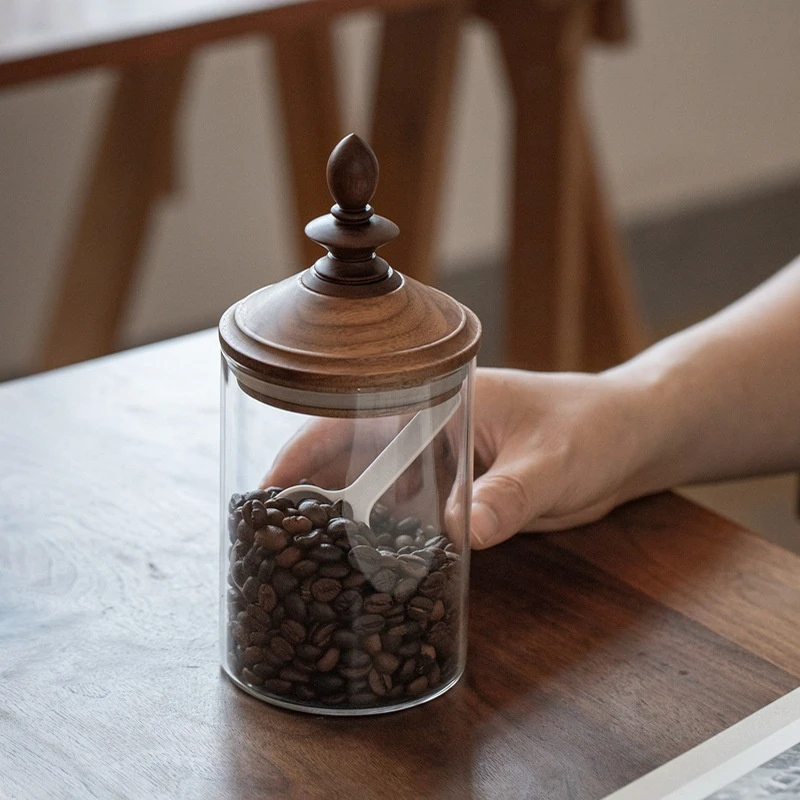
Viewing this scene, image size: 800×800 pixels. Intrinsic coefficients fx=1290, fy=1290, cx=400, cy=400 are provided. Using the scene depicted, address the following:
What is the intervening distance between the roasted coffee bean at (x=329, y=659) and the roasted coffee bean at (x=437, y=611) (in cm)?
5

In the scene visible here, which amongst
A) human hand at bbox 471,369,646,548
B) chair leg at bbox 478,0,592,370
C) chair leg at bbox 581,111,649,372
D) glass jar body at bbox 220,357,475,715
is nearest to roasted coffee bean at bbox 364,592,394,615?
glass jar body at bbox 220,357,475,715

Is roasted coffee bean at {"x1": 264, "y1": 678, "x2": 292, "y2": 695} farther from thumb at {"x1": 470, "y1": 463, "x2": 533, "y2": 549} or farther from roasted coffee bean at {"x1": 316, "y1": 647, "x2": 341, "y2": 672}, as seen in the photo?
thumb at {"x1": 470, "y1": 463, "x2": 533, "y2": 549}

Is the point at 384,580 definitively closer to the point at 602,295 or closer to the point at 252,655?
the point at 252,655

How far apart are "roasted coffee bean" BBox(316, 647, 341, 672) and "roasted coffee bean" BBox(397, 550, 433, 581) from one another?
0.05 metres

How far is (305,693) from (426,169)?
1.59 metres

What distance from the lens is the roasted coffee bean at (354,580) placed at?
0.61 meters

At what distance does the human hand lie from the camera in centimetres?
76

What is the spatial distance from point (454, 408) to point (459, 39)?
1.58 metres

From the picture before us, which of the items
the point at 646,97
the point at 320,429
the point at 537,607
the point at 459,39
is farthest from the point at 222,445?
the point at 646,97

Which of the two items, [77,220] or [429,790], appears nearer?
[429,790]

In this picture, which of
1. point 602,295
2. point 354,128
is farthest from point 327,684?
point 354,128

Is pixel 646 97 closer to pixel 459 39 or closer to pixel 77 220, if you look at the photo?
pixel 459 39

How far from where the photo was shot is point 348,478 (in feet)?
2.05

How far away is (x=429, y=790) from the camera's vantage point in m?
0.59
